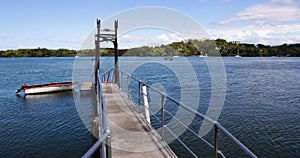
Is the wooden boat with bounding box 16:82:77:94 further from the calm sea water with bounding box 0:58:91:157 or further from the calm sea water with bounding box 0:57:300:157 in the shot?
the calm sea water with bounding box 0:58:91:157

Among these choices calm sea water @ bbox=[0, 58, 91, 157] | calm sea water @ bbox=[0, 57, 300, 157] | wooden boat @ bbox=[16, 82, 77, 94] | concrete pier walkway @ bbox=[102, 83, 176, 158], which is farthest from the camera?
wooden boat @ bbox=[16, 82, 77, 94]

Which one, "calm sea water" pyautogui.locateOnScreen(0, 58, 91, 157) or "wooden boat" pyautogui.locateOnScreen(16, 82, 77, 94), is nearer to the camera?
"calm sea water" pyautogui.locateOnScreen(0, 58, 91, 157)

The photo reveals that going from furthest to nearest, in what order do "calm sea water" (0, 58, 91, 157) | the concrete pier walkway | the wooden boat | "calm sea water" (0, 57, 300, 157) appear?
1. the wooden boat
2. "calm sea water" (0, 58, 91, 157)
3. "calm sea water" (0, 57, 300, 157)
4. the concrete pier walkway

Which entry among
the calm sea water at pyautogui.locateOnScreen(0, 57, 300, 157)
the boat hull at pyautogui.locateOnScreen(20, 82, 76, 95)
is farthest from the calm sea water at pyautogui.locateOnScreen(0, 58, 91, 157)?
the boat hull at pyautogui.locateOnScreen(20, 82, 76, 95)

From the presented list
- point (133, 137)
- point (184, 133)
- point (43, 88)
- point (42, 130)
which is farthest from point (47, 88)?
point (133, 137)

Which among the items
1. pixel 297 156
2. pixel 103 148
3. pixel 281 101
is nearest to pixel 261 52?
pixel 281 101

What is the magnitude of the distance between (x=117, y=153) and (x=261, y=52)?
168235 mm

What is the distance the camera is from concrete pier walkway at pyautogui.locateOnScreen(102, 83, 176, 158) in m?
4.42

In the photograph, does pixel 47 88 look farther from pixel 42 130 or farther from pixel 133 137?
pixel 133 137

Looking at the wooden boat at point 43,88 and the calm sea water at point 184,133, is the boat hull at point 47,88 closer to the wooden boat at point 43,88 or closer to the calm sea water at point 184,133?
the wooden boat at point 43,88

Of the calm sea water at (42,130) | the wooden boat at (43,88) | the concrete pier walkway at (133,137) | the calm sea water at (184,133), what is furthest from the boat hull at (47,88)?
the concrete pier walkway at (133,137)

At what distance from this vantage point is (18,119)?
57.1ft

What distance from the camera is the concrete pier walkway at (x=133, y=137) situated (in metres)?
4.42

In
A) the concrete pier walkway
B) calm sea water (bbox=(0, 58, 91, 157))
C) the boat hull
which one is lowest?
calm sea water (bbox=(0, 58, 91, 157))
